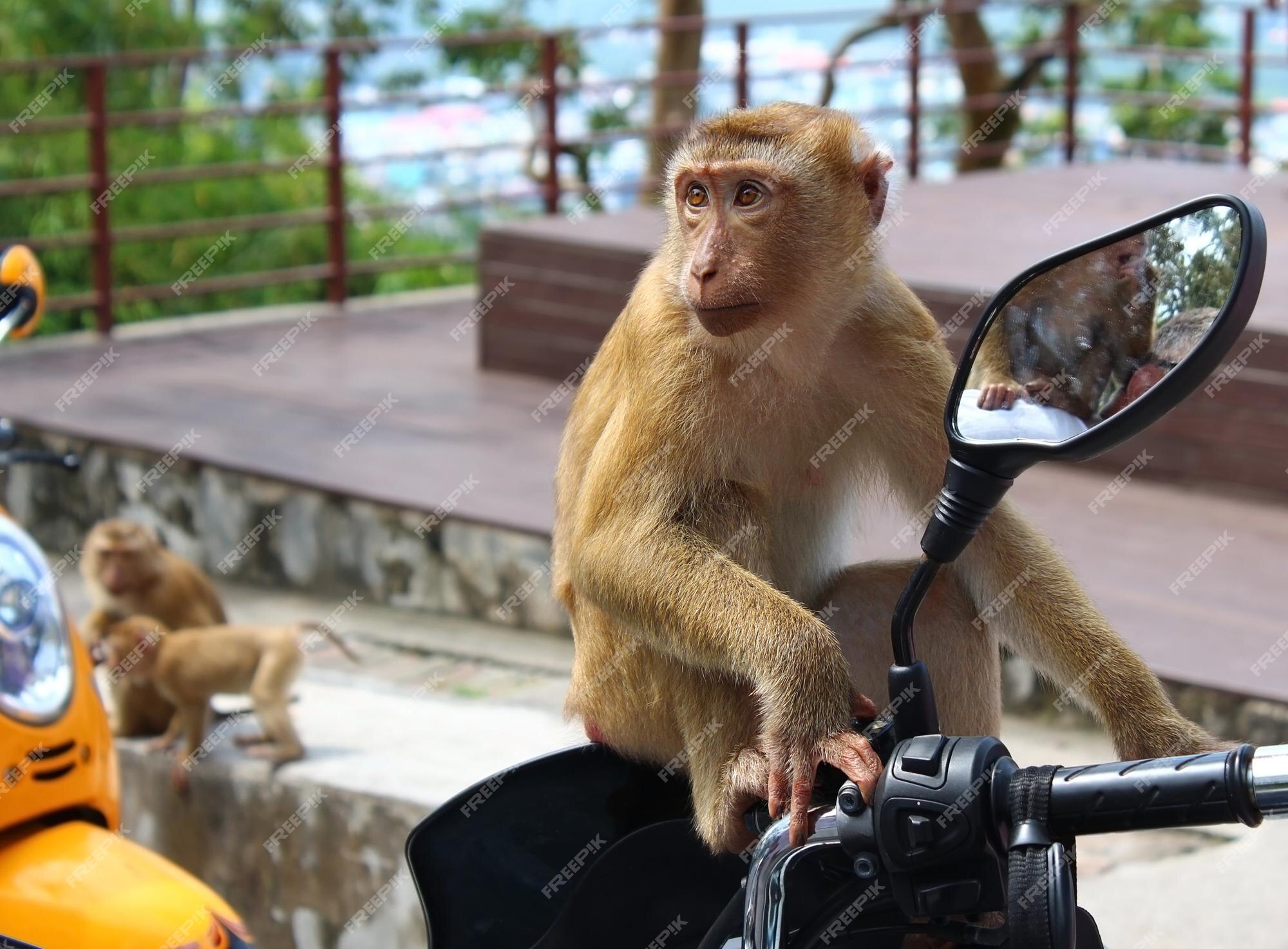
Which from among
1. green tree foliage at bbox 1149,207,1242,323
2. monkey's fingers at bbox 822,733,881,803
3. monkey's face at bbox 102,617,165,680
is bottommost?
monkey's face at bbox 102,617,165,680

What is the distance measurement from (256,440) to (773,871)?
5.30 metres

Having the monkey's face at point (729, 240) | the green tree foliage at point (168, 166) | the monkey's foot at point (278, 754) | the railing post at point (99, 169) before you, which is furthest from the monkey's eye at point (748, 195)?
the green tree foliage at point (168, 166)

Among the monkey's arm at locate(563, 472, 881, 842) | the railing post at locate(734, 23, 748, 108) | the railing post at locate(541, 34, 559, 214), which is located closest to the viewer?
the monkey's arm at locate(563, 472, 881, 842)

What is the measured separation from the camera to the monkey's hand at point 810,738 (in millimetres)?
1588

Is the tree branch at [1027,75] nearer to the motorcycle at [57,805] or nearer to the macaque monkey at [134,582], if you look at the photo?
the macaque monkey at [134,582]

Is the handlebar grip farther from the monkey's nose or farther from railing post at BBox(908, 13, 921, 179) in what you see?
railing post at BBox(908, 13, 921, 179)

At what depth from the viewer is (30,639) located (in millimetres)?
2391

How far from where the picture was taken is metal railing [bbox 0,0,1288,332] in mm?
8133

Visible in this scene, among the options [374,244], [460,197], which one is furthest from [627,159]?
[460,197]

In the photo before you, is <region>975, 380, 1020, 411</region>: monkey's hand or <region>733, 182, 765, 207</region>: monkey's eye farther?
<region>733, 182, 765, 207</region>: monkey's eye

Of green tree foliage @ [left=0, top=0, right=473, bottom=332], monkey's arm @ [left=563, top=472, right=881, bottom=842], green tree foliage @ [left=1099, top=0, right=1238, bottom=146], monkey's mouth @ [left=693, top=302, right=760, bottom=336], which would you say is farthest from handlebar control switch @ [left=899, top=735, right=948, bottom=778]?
green tree foliage @ [left=1099, top=0, right=1238, bottom=146]

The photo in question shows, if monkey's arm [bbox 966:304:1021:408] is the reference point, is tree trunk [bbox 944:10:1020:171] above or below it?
below

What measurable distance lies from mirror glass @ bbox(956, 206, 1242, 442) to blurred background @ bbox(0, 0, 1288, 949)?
3.02 ft

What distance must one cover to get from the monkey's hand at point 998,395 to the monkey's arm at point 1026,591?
0.56m
